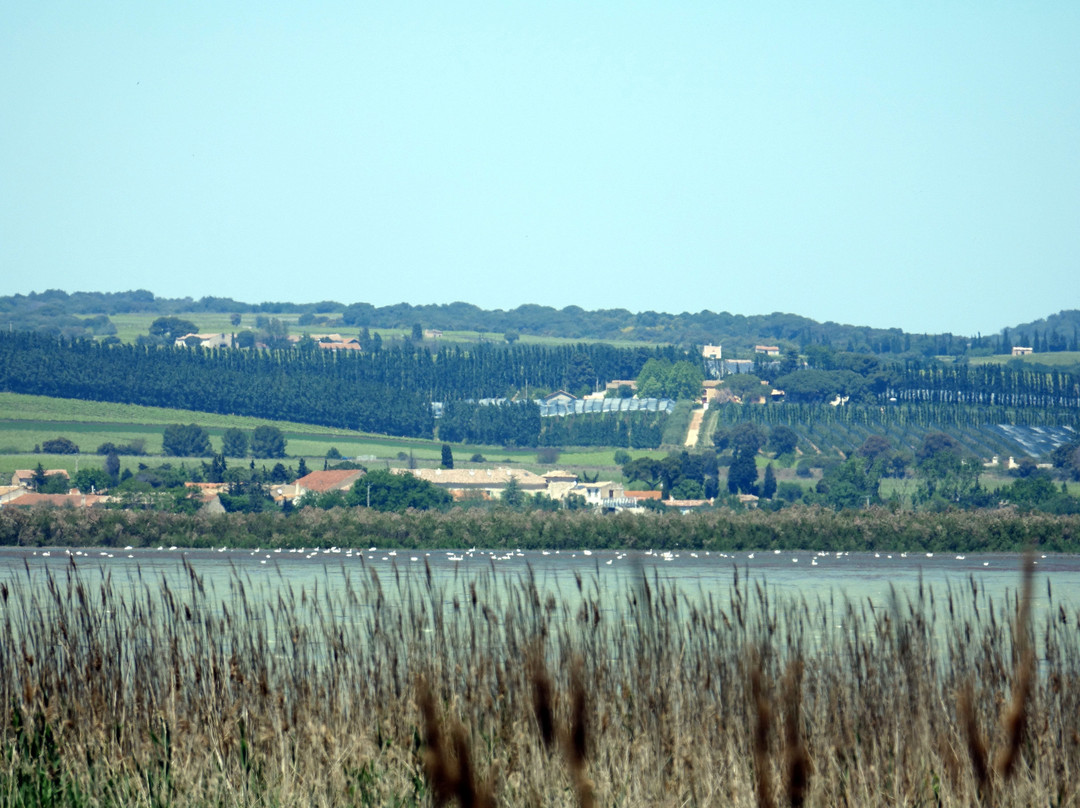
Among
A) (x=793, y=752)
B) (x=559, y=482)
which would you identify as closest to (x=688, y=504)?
(x=559, y=482)

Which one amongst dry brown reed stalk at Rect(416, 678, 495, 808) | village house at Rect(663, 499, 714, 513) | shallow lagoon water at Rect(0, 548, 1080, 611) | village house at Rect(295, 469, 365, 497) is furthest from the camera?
village house at Rect(295, 469, 365, 497)

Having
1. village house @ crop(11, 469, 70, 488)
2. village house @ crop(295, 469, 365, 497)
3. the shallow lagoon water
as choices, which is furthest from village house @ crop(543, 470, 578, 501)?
the shallow lagoon water

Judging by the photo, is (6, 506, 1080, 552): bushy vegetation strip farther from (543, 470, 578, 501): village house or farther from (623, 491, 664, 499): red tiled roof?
(623, 491, 664, 499): red tiled roof

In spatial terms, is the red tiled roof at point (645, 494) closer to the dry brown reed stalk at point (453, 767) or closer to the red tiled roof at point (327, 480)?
the red tiled roof at point (327, 480)

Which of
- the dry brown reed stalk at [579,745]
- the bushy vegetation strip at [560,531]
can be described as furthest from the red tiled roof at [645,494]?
the dry brown reed stalk at [579,745]

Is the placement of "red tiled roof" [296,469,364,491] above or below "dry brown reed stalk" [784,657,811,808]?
below

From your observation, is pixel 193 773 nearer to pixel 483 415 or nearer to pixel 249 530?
pixel 249 530

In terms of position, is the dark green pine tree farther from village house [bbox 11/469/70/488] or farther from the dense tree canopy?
village house [bbox 11/469/70/488]

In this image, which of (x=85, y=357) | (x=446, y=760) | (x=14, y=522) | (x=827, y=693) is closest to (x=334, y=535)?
(x=14, y=522)

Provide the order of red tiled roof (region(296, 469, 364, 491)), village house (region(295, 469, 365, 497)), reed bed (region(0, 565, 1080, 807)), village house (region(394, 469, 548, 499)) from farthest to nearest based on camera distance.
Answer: village house (region(394, 469, 548, 499))
red tiled roof (region(296, 469, 364, 491))
village house (region(295, 469, 365, 497))
reed bed (region(0, 565, 1080, 807))

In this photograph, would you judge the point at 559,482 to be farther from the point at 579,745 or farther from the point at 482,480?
the point at 579,745

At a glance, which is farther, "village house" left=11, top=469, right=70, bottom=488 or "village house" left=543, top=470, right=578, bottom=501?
"village house" left=543, top=470, right=578, bottom=501

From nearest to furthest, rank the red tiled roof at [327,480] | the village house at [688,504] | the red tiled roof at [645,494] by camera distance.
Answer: the village house at [688,504] < the red tiled roof at [327,480] < the red tiled roof at [645,494]

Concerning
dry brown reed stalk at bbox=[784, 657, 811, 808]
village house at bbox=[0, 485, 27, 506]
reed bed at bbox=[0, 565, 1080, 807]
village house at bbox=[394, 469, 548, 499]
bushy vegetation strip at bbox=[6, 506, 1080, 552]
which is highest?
dry brown reed stalk at bbox=[784, 657, 811, 808]
